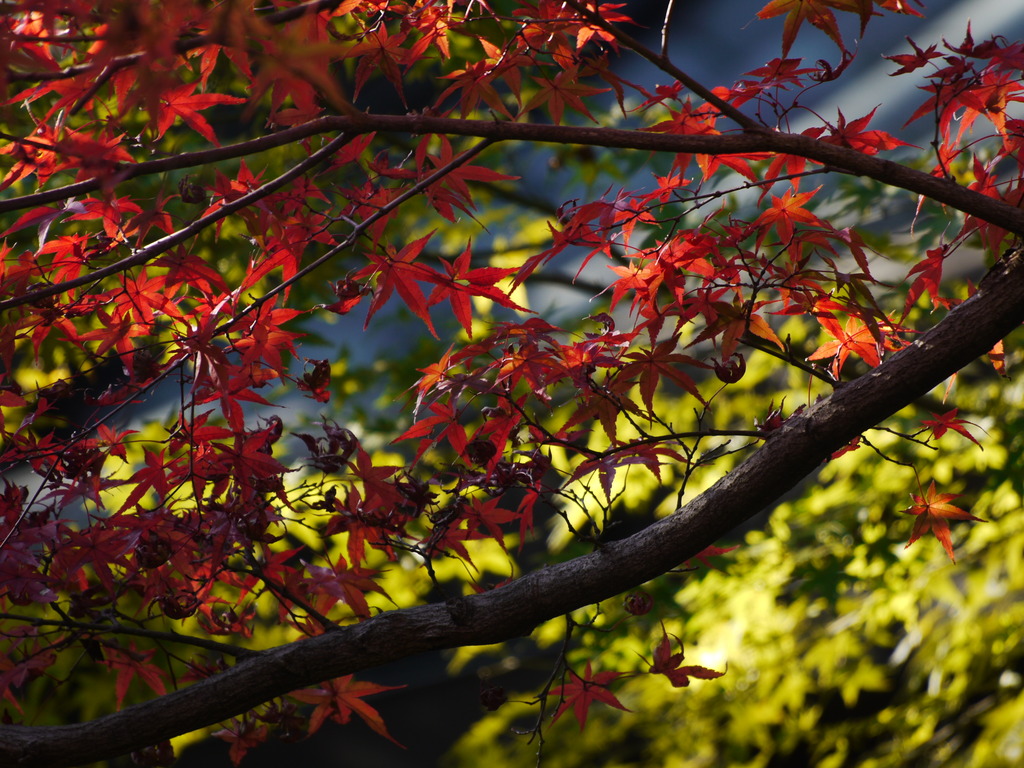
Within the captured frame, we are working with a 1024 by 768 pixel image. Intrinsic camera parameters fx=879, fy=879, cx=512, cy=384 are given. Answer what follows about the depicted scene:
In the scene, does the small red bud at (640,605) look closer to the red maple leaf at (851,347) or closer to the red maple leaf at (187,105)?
the red maple leaf at (851,347)

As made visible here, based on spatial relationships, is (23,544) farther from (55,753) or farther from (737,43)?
(737,43)

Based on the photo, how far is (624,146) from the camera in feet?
2.34

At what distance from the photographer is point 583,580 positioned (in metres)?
0.80

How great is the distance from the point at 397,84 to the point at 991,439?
5.42ft

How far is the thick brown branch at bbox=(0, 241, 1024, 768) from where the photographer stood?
0.75 metres

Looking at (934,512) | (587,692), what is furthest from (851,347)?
(587,692)

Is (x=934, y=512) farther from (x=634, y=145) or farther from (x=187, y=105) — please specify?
(x=187, y=105)

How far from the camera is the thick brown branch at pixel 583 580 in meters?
0.75

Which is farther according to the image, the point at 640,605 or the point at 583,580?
the point at 640,605

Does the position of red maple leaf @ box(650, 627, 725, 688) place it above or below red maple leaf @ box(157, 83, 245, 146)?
below

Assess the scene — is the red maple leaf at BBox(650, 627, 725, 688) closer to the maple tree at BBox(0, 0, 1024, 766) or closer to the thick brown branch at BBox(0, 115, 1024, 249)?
the maple tree at BBox(0, 0, 1024, 766)

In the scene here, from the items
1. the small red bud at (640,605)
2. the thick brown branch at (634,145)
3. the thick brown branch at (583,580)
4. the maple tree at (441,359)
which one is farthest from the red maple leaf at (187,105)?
the small red bud at (640,605)

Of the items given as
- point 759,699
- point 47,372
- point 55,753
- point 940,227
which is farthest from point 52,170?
point 759,699

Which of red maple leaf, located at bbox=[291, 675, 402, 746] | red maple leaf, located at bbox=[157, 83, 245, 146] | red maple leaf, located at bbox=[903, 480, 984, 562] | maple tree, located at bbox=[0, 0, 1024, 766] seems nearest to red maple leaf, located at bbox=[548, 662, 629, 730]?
maple tree, located at bbox=[0, 0, 1024, 766]
